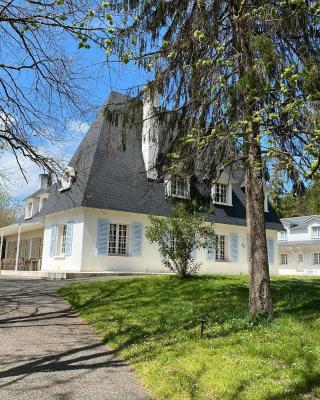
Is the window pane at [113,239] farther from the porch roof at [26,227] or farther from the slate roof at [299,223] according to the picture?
the slate roof at [299,223]

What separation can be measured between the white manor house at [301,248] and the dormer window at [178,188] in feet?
111

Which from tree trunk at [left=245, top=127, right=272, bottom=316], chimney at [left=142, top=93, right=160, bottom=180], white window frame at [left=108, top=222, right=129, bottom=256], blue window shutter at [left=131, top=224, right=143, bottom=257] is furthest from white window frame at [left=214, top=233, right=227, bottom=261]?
tree trunk at [left=245, top=127, right=272, bottom=316]

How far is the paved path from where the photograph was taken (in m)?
5.16

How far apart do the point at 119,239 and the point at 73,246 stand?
2.24 meters

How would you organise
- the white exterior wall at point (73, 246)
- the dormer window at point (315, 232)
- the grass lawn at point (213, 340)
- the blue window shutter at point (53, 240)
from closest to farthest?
the grass lawn at point (213, 340), the white exterior wall at point (73, 246), the blue window shutter at point (53, 240), the dormer window at point (315, 232)

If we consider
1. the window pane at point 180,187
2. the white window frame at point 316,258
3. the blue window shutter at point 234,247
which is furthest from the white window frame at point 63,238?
the white window frame at point 316,258

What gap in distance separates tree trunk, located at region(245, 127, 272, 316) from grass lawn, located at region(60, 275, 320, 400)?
31 centimetres

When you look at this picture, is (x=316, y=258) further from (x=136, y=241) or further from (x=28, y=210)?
(x=28, y=210)

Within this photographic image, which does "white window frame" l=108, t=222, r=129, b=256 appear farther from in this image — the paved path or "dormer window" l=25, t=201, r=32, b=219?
the paved path

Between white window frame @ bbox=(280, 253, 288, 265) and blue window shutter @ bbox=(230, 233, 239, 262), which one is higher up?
white window frame @ bbox=(280, 253, 288, 265)

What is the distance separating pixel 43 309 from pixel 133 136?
4436 millimetres

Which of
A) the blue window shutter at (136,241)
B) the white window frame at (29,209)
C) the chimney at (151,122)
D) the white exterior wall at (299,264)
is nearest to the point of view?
the chimney at (151,122)

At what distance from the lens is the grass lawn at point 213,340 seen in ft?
16.9

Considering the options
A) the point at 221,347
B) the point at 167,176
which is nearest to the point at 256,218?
the point at 167,176
